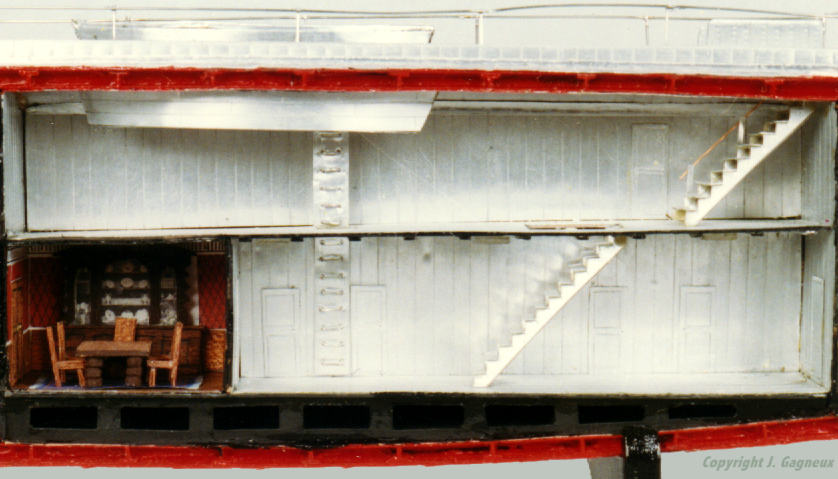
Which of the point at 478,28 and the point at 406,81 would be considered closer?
the point at 406,81

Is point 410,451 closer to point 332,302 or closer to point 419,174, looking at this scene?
point 332,302

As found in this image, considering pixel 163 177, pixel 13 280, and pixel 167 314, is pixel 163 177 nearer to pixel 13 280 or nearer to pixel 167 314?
pixel 167 314

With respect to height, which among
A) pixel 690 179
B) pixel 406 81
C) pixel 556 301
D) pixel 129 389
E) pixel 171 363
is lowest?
pixel 129 389

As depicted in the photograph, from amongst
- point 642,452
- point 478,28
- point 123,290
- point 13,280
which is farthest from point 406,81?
point 13,280

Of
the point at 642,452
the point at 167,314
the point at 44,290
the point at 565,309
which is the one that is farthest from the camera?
the point at 565,309

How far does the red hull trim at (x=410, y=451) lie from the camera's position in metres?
10.4

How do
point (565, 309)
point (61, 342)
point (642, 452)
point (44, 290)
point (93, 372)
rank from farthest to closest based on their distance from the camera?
point (565, 309) < point (44, 290) < point (61, 342) < point (93, 372) < point (642, 452)

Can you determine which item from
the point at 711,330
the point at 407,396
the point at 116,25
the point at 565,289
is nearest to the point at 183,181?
the point at 116,25

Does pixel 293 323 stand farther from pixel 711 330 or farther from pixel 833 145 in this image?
pixel 833 145

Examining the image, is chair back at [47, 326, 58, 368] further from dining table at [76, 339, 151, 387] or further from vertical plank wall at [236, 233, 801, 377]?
vertical plank wall at [236, 233, 801, 377]

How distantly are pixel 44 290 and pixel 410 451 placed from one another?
5127 millimetres

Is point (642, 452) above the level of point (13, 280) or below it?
below

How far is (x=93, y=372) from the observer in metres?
10.7

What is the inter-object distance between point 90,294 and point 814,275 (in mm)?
9133
